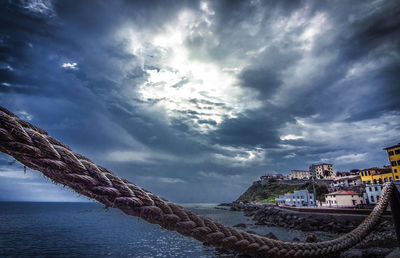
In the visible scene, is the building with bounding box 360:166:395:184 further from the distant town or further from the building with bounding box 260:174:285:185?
the building with bounding box 260:174:285:185

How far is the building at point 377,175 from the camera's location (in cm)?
4513

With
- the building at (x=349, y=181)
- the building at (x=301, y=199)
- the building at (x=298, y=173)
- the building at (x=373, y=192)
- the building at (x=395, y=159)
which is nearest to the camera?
the building at (x=373, y=192)

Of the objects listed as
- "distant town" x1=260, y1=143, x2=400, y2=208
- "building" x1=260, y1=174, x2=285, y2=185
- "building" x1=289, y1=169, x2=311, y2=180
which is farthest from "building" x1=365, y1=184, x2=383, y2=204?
"building" x1=289, y1=169, x2=311, y2=180

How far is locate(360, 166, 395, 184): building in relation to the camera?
4513 centimetres

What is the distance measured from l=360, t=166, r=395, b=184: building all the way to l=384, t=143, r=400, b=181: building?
1.42 m

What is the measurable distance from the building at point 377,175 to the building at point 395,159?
56.1 inches

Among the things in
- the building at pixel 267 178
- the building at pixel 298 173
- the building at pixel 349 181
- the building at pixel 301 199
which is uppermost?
the building at pixel 298 173

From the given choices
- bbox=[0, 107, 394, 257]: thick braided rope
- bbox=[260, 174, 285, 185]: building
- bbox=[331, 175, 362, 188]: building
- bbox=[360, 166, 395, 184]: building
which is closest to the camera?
bbox=[0, 107, 394, 257]: thick braided rope

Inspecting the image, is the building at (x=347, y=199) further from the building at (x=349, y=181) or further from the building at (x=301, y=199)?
the building at (x=349, y=181)

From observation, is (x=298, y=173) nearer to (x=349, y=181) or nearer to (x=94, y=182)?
(x=349, y=181)

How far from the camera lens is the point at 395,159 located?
42000 mm

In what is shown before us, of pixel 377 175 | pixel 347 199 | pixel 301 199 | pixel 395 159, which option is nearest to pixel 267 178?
pixel 301 199

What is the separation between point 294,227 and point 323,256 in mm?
35357

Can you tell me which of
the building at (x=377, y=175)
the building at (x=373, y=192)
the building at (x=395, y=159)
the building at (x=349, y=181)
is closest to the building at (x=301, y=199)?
the building at (x=377, y=175)
